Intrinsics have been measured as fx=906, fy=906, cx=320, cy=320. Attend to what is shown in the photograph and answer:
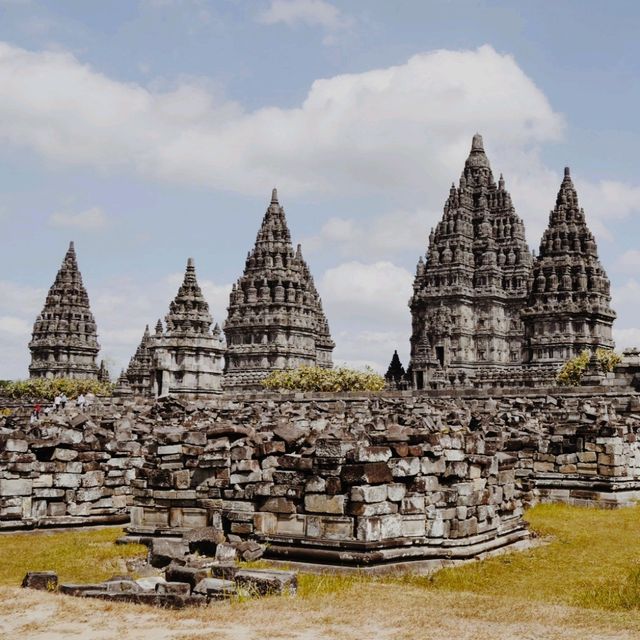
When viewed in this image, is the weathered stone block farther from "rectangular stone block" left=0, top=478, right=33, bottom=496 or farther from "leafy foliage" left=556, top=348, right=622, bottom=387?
"leafy foliage" left=556, top=348, right=622, bottom=387

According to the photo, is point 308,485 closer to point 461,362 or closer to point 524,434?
point 524,434

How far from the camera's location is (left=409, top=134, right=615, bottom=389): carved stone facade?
3270 inches

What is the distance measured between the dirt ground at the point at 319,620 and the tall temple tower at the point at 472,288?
3098 inches

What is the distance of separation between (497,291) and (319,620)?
292 feet

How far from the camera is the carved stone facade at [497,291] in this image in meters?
83.1

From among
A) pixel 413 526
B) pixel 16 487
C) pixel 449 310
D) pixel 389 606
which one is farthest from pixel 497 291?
pixel 389 606

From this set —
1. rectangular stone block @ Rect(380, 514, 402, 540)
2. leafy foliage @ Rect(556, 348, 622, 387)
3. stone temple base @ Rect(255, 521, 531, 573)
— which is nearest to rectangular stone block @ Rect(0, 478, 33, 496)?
stone temple base @ Rect(255, 521, 531, 573)

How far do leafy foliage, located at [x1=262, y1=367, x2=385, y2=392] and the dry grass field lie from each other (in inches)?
2434

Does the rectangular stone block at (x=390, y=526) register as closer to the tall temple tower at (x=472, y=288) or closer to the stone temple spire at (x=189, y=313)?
the stone temple spire at (x=189, y=313)

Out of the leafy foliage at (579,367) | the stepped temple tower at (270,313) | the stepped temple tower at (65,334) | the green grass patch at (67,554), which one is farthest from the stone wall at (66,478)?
the stepped temple tower at (65,334)

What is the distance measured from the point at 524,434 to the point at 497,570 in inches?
346

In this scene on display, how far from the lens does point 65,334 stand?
11000 centimetres

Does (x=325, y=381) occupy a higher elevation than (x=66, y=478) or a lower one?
higher

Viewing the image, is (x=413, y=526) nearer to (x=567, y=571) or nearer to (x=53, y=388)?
(x=567, y=571)
